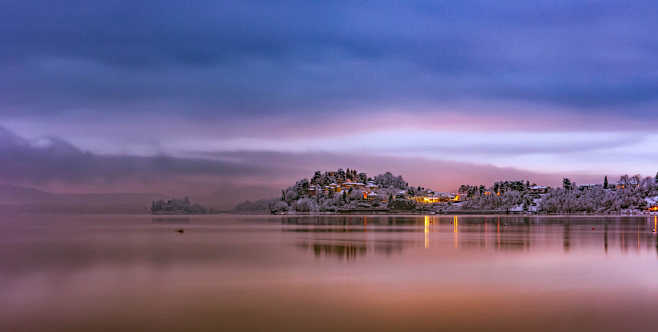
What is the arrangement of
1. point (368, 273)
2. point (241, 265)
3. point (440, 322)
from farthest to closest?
point (241, 265)
point (368, 273)
point (440, 322)

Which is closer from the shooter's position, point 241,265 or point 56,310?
point 56,310

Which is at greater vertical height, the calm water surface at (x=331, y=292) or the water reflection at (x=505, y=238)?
the calm water surface at (x=331, y=292)

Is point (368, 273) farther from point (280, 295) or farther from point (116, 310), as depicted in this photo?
point (116, 310)

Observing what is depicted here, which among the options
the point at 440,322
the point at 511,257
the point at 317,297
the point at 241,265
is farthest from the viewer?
the point at 511,257

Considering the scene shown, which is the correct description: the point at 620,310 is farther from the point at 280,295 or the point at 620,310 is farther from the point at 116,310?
the point at 116,310

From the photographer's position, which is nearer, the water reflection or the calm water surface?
the calm water surface

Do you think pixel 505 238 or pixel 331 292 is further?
pixel 505 238

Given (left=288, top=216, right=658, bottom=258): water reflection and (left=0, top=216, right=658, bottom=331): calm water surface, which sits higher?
(left=0, top=216, right=658, bottom=331): calm water surface

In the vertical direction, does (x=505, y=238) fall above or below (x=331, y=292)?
below

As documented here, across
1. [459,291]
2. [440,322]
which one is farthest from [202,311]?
[459,291]

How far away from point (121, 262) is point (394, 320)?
21304 mm

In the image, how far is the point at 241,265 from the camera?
1233 inches

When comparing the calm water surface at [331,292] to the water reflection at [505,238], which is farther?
the water reflection at [505,238]

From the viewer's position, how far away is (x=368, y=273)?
2667 cm
